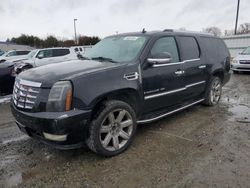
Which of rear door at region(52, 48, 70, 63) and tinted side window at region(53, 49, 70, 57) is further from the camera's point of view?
tinted side window at region(53, 49, 70, 57)

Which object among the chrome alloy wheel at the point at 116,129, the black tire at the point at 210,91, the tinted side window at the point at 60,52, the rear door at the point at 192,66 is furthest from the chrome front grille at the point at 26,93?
the tinted side window at the point at 60,52

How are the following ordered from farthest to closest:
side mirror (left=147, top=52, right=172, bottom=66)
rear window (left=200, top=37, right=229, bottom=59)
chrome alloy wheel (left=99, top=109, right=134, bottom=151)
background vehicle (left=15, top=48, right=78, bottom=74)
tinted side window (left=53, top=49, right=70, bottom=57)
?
tinted side window (left=53, top=49, right=70, bottom=57) < background vehicle (left=15, top=48, right=78, bottom=74) < rear window (left=200, top=37, right=229, bottom=59) < side mirror (left=147, top=52, right=172, bottom=66) < chrome alloy wheel (left=99, top=109, right=134, bottom=151)

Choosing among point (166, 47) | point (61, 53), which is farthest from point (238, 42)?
point (166, 47)

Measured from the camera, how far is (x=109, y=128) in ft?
11.3

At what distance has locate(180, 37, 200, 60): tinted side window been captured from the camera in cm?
480

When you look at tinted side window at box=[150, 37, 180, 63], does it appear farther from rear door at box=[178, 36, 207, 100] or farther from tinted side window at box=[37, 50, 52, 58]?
tinted side window at box=[37, 50, 52, 58]

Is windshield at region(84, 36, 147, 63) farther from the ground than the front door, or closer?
farther from the ground

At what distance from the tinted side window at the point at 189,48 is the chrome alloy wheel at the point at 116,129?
75.4 inches

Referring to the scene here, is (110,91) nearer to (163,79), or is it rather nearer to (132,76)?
(132,76)

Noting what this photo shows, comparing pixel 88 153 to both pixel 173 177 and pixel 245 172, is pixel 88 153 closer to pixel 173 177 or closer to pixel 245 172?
pixel 173 177

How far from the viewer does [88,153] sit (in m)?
3.65

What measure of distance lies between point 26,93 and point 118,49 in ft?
5.95

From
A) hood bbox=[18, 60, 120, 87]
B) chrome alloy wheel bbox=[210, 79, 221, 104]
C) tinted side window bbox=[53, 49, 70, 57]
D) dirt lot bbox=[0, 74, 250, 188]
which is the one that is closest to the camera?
dirt lot bbox=[0, 74, 250, 188]

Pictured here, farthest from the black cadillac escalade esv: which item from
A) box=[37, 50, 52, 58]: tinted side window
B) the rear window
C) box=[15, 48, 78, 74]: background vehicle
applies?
box=[37, 50, 52, 58]: tinted side window
